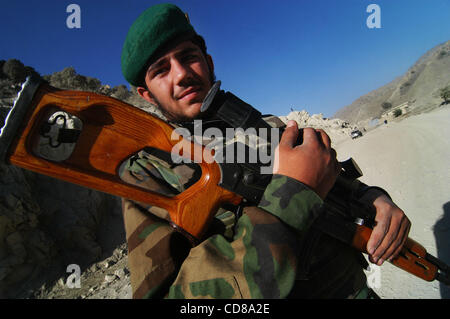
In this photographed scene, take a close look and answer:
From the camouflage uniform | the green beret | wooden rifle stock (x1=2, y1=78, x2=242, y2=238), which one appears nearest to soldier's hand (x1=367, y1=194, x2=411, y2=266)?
the camouflage uniform

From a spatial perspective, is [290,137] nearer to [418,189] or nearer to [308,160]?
[308,160]

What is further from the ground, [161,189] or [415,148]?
[415,148]

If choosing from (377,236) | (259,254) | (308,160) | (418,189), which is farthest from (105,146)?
(418,189)

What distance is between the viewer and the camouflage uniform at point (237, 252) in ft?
2.73

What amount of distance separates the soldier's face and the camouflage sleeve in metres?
0.87

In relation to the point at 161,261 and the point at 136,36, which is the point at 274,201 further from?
the point at 136,36

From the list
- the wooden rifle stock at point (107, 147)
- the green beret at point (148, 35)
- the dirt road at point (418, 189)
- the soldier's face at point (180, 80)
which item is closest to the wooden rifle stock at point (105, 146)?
the wooden rifle stock at point (107, 147)

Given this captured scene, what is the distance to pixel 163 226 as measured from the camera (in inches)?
42.1

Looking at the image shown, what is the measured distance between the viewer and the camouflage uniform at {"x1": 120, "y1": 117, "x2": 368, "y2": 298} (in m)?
0.83

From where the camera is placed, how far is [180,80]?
143cm

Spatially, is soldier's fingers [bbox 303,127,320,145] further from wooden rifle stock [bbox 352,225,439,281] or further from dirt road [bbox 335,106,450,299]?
dirt road [bbox 335,106,450,299]

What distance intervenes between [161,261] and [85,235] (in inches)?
283

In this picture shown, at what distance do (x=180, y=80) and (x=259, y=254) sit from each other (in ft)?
3.91
